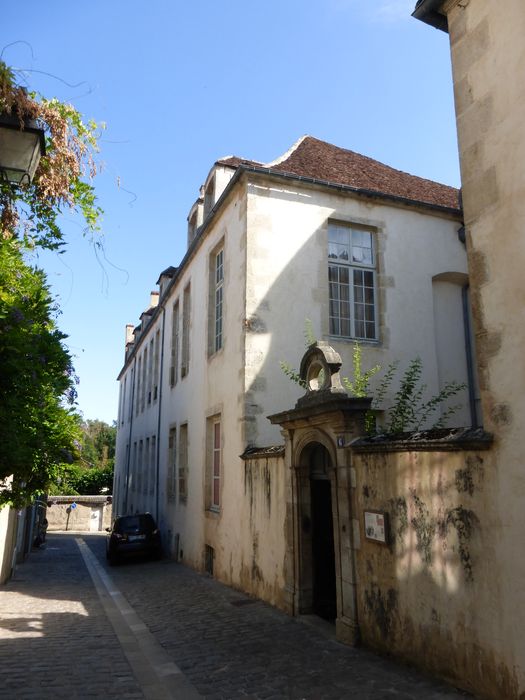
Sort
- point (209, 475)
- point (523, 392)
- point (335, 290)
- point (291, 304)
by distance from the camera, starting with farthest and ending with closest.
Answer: point (209, 475) → point (335, 290) → point (291, 304) → point (523, 392)

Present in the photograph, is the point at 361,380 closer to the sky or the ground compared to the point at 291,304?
closer to the ground

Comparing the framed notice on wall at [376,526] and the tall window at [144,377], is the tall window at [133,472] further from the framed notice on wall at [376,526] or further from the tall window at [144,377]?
the framed notice on wall at [376,526]

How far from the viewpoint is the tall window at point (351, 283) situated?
10859 mm

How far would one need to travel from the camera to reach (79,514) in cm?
3306

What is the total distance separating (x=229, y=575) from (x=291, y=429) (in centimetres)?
367

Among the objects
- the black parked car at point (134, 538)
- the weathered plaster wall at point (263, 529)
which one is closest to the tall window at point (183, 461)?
the black parked car at point (134, 538)

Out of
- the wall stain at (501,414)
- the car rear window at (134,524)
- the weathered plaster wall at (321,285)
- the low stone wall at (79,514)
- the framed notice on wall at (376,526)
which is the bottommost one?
the low stone wall at (79,514)

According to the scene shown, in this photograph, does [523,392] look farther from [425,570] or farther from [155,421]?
[155,421]

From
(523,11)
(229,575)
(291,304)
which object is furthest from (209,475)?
(523,11)

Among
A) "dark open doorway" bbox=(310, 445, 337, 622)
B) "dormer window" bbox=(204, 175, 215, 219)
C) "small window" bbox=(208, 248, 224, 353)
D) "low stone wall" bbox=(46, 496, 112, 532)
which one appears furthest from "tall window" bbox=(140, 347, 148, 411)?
"dark open doorway" bbox=(310, 445, 337, 622)

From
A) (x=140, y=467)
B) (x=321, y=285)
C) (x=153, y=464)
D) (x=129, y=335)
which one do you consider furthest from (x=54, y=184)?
(x=129, y=335)

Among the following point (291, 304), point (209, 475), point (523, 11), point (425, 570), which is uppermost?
point (523, 11)

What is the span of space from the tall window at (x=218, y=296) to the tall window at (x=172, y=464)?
4.18 m

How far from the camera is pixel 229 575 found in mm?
9789
